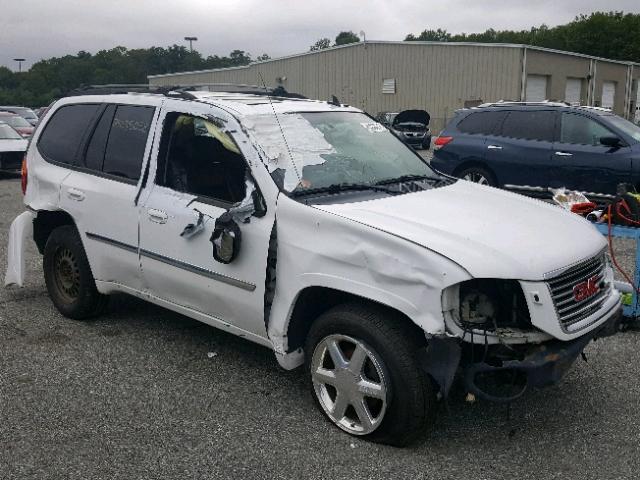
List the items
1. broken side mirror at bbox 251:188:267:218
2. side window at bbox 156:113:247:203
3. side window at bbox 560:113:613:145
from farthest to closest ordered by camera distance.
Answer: side window at bbox 560:113:613:145, side window at bbox 156:113:247:203, broken side mirror at bbox 251:188:267:218

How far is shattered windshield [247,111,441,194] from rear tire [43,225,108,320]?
192 centimetres

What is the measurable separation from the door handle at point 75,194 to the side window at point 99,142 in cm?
20

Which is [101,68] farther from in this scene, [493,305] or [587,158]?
[493,305]

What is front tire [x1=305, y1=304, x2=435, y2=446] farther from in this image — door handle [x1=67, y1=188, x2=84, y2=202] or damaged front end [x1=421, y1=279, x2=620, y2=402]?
door handle [x1=67, y1=188, x2=84, y2=202]

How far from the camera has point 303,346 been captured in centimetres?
368

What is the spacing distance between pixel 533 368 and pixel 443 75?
120 ft

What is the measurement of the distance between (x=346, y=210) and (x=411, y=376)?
91cm

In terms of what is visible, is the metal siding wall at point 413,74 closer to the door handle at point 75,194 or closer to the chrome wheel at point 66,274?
the chrome wheel at point 66,274

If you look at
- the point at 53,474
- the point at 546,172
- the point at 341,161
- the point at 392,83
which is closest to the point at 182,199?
the point at 341,161

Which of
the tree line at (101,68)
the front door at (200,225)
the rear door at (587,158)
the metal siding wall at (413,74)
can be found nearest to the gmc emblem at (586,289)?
the front door at (200,225)

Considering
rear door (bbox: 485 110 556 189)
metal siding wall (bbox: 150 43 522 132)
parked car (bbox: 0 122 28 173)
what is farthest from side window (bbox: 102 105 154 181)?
metal siding wall (bbox: 150 43 522 132)

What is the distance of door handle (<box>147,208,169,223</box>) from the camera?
4.11 m

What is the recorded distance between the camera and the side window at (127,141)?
176 inches

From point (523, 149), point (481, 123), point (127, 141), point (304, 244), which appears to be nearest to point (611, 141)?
point (523, 149)
